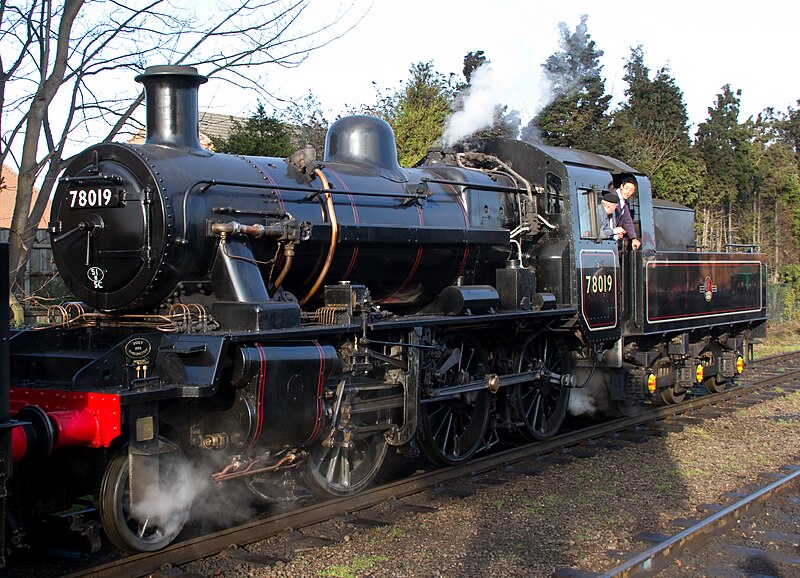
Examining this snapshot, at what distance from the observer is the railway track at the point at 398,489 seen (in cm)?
509

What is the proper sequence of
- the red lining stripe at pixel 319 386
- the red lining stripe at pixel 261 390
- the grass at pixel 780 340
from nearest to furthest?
the red lining stripe at pixel 261 390, the red lining stripe at pixel 319 386, the grass at pixel 780 340

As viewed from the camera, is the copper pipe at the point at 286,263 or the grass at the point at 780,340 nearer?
the copper pipe at the point at 286,263

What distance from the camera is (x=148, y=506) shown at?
5180 millimetres

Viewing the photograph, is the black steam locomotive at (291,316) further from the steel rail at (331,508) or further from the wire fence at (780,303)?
the wire fence at (780,303)

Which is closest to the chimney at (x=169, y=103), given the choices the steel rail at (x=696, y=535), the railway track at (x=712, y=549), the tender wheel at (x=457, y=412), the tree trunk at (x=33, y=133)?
the tender wheel at (x=457, y=412)

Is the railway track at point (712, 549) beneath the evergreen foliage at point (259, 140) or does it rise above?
beneath

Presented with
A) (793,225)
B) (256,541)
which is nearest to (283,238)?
(256,541)

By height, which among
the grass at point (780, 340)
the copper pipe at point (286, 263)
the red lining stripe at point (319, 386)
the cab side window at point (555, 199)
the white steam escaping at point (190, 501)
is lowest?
the grass at point (780, 340)

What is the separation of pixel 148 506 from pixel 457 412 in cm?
369

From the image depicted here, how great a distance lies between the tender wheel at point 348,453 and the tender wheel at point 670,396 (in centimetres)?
579

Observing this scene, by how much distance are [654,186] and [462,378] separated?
61.5 feet

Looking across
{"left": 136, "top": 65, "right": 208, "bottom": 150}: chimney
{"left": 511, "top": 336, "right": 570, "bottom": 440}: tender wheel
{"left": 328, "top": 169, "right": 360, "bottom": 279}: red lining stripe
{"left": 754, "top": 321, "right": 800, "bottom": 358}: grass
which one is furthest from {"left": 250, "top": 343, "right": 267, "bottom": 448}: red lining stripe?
{"left": 754, "top": 321, "right": 800, "bottom": 358}: grass

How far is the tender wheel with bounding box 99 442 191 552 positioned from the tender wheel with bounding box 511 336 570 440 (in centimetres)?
416

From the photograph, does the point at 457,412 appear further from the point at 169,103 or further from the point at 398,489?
the point at 169,103
